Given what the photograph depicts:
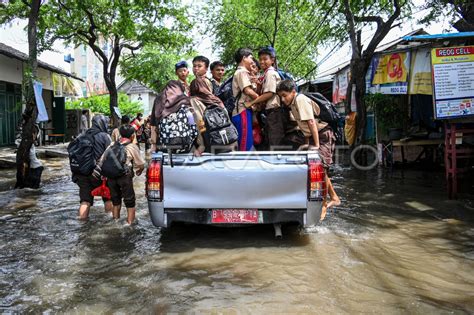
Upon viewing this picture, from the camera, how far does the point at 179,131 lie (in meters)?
5.24

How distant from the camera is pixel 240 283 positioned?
4.20 metres

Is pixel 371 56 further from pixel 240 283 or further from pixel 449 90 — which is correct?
pixel 240 283

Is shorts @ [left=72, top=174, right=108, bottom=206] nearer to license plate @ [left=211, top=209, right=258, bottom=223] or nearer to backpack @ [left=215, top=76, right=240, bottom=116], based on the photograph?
backpack @ [left=215, top=76, right=240, bottom=116]

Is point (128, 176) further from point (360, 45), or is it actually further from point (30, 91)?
point (360, 45)

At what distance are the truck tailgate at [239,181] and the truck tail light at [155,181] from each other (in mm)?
56

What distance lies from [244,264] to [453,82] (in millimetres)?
5011

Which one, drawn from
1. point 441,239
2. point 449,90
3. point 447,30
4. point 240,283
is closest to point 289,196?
point 240,283

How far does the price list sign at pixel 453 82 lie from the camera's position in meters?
7.38

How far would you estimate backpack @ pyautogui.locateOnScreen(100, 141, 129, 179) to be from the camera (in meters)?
6.26

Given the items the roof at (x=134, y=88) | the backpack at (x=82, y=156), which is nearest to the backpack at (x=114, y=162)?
the backpack at (x=82, y=156)

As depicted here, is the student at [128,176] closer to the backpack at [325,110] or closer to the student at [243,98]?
the student at [243,98]

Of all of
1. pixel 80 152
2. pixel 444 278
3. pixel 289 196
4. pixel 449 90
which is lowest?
pixel 444 278

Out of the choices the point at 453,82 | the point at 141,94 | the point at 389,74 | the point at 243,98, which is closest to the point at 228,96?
the point at 243,98

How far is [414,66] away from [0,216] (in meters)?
8.82
